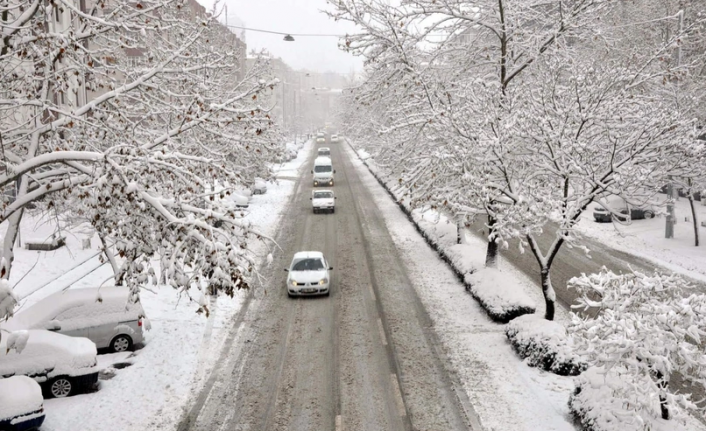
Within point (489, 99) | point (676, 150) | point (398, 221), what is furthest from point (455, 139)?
point (398, 221)

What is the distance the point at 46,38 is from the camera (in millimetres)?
8656

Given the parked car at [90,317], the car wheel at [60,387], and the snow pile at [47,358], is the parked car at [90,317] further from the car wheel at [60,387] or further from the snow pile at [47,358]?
the car wheel at [60,387]

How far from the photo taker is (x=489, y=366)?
531 inches

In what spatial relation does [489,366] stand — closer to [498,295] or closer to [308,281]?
[498,295]

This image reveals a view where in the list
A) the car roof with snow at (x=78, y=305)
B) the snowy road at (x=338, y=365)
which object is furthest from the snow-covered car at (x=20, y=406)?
the car roof with snow at (x=78, y=305)

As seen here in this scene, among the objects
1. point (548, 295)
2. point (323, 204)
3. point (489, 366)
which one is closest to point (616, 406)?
point (489, 366)

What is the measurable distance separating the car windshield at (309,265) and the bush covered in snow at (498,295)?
16.8ft

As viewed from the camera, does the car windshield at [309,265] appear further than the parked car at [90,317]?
Yes

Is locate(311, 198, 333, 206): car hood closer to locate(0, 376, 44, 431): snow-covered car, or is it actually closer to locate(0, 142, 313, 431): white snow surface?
locate(0, 142, 313, 431): white snow surface

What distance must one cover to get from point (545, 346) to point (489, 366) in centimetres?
141

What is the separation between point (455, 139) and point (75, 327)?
35.9 ft

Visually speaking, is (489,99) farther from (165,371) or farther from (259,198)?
(259,198)

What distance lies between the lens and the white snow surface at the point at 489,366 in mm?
11172

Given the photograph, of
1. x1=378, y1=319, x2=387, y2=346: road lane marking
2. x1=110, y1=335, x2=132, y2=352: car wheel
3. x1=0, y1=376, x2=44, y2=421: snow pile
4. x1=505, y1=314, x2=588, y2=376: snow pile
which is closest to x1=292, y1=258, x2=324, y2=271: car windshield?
x1=378, y1=319, x2=387, y2=346: road lane marking
